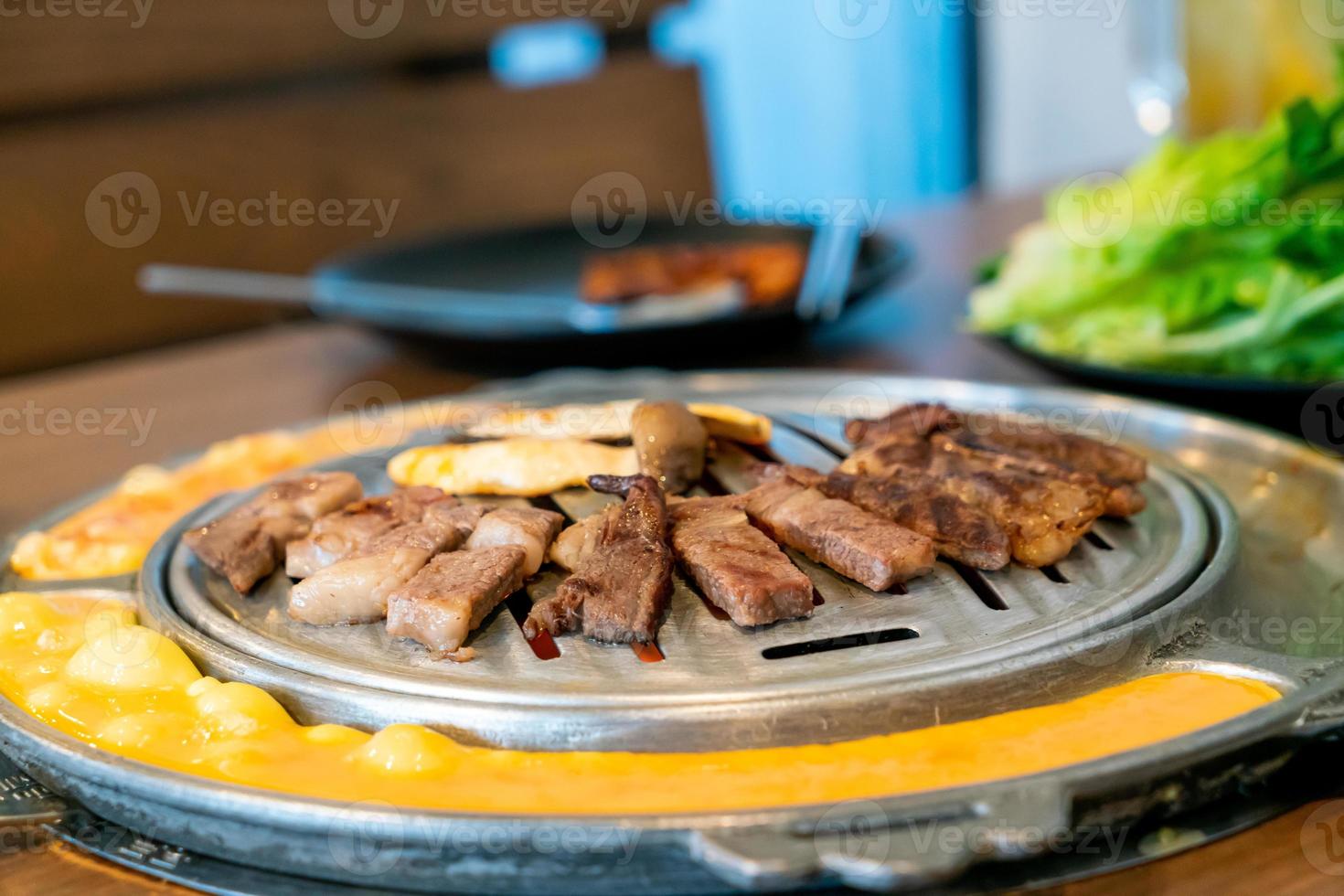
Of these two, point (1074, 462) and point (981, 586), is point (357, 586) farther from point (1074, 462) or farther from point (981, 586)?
point (1074, 462)

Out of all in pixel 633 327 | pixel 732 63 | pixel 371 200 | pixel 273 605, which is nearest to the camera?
pixel 273 605

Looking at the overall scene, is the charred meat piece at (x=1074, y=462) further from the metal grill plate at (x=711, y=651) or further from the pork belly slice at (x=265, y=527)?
the pork belly slice at (x=265, y=527)

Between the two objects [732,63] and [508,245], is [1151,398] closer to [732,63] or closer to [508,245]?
[508,245]

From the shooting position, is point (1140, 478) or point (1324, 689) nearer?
point (1324, 689)

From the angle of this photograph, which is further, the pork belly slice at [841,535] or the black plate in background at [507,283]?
the black plate in background at [507,283]

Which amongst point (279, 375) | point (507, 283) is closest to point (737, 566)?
point (279, 375)

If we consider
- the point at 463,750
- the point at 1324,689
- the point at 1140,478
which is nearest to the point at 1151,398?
the point at 1140,478

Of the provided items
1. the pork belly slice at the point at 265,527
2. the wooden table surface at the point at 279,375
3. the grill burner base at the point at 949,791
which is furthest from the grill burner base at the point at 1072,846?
the wooden table surface at the point at 279,375
